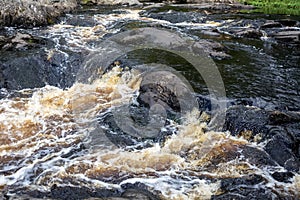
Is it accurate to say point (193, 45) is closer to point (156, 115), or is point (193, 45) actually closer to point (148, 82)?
point (148, 82)

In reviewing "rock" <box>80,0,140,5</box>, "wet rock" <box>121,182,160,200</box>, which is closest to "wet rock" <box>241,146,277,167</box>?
"wet rock" <box>121,182,160,200</box>

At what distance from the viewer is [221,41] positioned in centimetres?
Answer: 1234

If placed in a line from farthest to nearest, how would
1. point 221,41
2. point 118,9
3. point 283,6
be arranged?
point 283,6
point 118,9
point 221,41

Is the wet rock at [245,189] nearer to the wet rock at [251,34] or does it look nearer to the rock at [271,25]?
the wet rock at [251,34]

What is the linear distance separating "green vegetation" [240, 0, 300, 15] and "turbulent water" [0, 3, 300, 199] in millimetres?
11552

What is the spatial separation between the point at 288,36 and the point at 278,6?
10.0 meters

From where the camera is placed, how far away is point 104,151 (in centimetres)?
615

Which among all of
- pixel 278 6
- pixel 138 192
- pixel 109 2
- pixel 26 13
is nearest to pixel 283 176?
pixel 138 192

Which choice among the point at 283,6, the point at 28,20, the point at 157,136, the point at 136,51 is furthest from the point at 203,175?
the point at 283,6

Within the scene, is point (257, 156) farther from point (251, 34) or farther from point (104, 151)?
point (251, 34)

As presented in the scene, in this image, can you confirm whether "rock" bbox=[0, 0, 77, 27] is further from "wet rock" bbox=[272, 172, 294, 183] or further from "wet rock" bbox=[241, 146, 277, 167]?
"wet rock" bbox=[272, 172, 294, 183]

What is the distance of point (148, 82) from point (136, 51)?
118 inches

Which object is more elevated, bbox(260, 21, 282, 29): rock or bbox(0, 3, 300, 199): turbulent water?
bbox(260, 21, 282, 29): rock

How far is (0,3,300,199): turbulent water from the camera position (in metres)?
5.15
